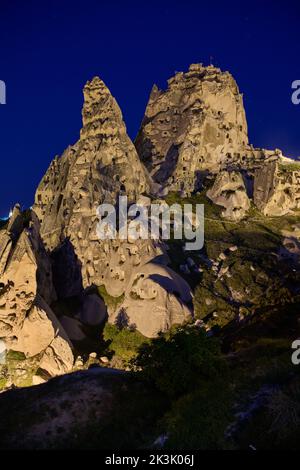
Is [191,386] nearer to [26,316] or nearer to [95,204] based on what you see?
[26,316]

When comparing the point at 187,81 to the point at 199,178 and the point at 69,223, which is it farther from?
the point at 69,223

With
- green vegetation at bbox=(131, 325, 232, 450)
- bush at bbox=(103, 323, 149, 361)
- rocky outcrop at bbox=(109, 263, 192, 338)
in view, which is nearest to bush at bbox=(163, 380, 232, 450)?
green vegetation at bbox=(131, 325, 232, 450)

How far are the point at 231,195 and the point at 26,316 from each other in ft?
179

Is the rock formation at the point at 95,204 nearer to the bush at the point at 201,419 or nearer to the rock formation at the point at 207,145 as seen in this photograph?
the rock formation at the point at 207,145

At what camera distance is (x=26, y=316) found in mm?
46844

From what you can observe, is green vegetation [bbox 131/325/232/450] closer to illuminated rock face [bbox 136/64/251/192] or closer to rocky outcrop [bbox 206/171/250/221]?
rocky outcrop [bbox 206/171/250/221]

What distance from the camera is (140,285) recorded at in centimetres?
5609

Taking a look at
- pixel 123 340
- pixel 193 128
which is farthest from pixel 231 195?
pixel 123 340

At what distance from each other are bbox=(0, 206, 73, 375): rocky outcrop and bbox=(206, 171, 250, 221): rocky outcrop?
4678 cm

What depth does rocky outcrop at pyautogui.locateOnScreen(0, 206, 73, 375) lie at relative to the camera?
4600cm

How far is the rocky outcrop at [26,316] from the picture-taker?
151ft

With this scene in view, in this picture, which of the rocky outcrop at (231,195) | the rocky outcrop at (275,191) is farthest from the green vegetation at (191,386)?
the rocky outcrop at (275,191)

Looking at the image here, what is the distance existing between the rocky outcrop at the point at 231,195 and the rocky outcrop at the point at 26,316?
46784 millimetres

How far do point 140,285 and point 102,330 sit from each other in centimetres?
822
